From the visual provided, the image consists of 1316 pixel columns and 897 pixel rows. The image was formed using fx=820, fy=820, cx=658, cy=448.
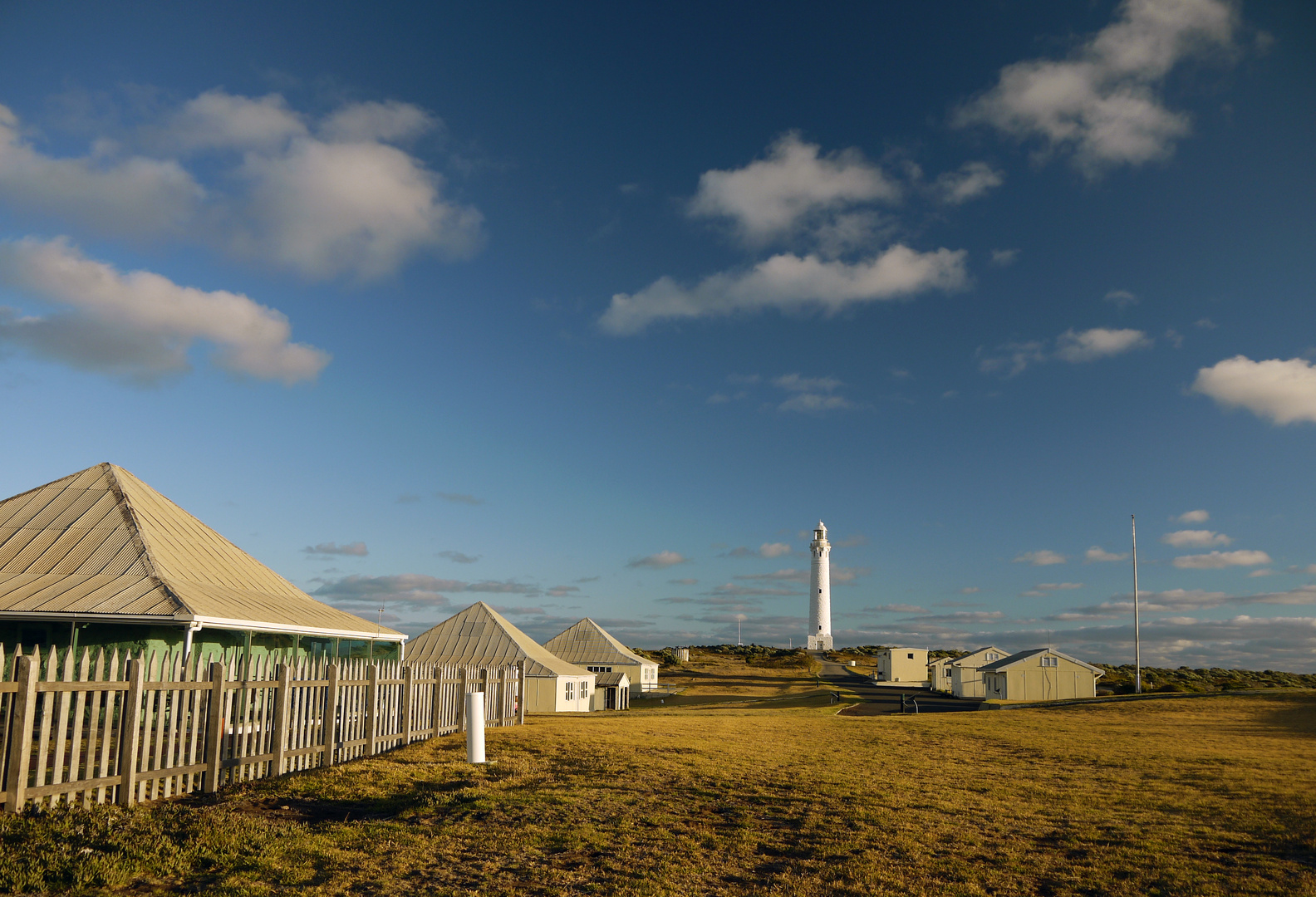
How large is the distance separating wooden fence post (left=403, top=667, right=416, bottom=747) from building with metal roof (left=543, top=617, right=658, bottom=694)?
47085 millimetres

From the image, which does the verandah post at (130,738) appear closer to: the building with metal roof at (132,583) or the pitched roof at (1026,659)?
the building with metal roof at (132,583)

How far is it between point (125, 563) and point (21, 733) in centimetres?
1748

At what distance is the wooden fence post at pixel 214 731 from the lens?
10.7 m

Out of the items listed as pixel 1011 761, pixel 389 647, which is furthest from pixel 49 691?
pixel 389 647

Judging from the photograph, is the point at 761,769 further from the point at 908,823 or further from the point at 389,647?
the point at 389,647

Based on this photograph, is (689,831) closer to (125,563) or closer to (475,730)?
(475,730)

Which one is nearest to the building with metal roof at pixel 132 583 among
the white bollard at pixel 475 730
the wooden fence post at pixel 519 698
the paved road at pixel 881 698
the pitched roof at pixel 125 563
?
the pitched roof at pixel 125 563

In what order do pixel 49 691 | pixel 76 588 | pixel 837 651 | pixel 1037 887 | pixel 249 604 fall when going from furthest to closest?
pixel 837 651, pixel 249 604, pixel 76 588, pixel 49 691, pixel 1037 887

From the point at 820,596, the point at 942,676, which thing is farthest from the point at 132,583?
the point at 820,596

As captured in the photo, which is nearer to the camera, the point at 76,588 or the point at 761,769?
the point at 761,769

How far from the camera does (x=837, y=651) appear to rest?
136m

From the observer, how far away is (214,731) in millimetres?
10773

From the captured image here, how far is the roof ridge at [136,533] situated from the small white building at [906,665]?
77.7 m

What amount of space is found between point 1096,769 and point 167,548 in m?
26.1
